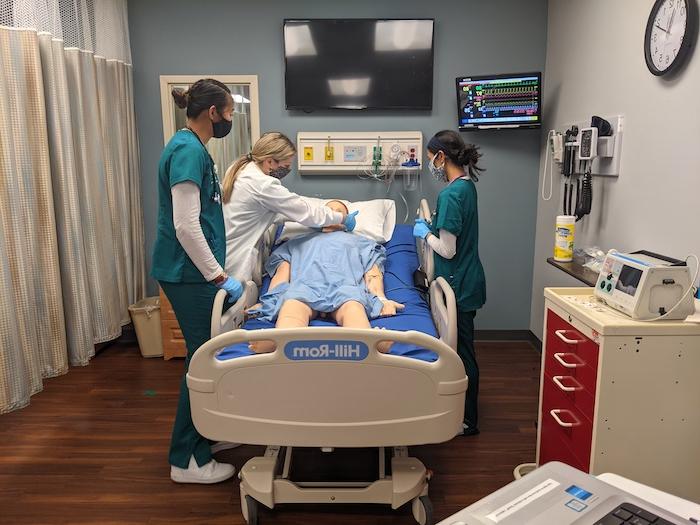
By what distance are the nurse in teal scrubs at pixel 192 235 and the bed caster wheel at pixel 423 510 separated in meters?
0.88

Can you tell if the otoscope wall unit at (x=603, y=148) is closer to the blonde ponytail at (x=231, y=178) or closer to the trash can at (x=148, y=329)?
the blonde ponytail at (x=231, y=178)

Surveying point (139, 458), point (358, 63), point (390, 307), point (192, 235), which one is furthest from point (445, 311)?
point (358, 63)

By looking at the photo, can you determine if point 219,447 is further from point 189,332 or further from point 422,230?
point 422,230

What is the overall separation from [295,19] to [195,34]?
73 centimetres

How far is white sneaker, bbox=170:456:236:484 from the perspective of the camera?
7.86 feet

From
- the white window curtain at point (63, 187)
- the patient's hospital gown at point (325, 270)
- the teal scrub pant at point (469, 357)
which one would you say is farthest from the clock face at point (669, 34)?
the white window curtain at point (63, 187)

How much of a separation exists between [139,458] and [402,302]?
1433mm

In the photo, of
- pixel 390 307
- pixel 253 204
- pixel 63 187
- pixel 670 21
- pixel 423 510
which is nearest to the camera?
pixel 423 510

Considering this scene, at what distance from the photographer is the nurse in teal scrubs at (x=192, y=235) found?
2.12m

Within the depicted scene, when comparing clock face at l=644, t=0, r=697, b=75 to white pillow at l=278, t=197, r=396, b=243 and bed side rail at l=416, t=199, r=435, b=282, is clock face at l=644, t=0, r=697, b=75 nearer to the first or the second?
bed side rail at l=416, t=199, r=435, b=282

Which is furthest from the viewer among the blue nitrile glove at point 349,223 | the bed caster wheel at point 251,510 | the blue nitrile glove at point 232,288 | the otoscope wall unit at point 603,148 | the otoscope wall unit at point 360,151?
the otoscope wall unit at point 360,151

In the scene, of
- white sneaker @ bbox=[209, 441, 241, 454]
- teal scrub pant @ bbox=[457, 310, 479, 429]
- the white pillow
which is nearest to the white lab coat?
the white pillow

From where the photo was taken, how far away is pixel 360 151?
3.94 m

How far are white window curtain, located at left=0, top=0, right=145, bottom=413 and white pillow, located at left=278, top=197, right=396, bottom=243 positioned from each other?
53.9 inches
